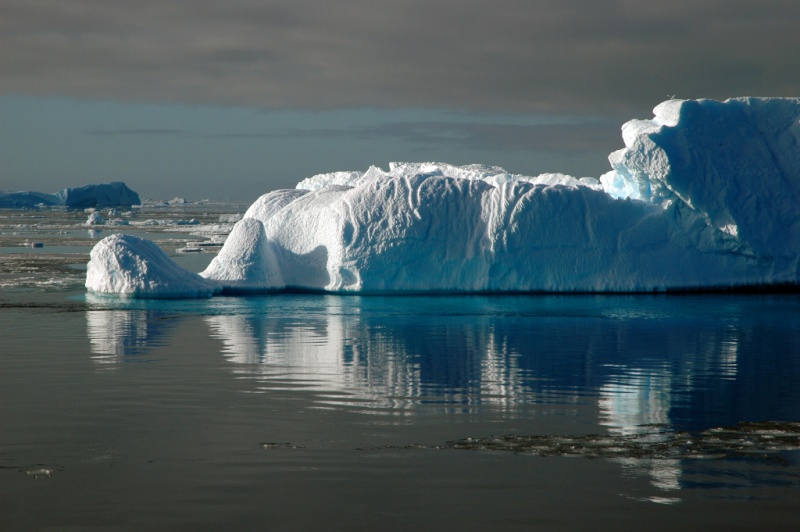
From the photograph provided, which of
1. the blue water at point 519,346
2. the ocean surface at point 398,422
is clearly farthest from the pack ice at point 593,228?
the ocean surface at point 398,422

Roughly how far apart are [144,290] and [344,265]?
11.2 ft

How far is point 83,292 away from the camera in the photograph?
16406 mm

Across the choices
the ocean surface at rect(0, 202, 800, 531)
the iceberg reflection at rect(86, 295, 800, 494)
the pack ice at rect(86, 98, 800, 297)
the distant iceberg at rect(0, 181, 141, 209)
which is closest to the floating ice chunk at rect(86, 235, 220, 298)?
the pack ice at rect(86, 98, 800, 297)

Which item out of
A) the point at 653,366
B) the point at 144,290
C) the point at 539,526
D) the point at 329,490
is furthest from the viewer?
the point at 144,290

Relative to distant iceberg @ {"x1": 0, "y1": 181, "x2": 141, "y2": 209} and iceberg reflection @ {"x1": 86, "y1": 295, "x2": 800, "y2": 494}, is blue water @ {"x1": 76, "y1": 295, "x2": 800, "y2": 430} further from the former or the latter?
distant iceberg @ {"x1": 0, "y1": 181, "x2": 141, "y2": 209}

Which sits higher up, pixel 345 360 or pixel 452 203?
pixel 452 203

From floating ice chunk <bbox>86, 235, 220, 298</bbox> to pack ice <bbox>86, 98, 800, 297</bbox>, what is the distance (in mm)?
61

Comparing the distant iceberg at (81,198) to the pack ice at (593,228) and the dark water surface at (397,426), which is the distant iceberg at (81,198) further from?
the dark water surface at (397,426)

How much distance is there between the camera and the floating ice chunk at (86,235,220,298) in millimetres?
15531

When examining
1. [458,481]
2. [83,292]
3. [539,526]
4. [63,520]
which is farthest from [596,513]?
[83,292]

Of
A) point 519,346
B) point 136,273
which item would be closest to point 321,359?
point 519,346

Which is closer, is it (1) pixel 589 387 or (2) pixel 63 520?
(2) pixel 63 520

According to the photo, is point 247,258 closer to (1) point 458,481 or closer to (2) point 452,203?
(2) point 452,203

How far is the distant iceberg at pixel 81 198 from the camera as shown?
6754cm
